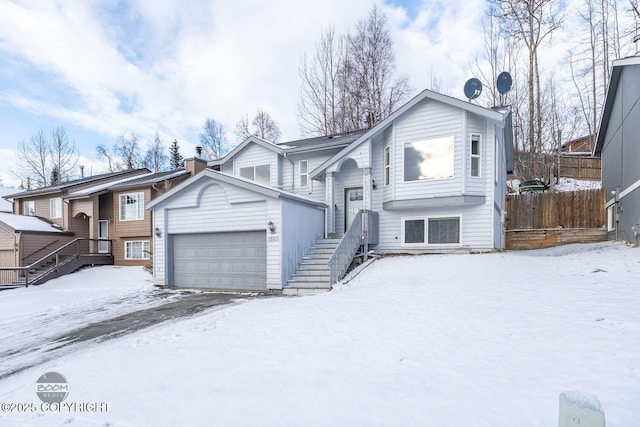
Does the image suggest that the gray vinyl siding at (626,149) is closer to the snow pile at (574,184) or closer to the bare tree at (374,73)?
the snow pile at (574,184)

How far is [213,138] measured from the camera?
38.3 metres

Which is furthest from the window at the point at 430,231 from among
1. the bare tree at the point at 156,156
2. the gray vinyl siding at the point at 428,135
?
the bare tree at the point at 156,156

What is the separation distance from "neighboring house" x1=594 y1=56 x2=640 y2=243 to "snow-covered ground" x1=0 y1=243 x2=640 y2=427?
4.57 m

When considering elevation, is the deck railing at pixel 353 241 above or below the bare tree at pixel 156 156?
below

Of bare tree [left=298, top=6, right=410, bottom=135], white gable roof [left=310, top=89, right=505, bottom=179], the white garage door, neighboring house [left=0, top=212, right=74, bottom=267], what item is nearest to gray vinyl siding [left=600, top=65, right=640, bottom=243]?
white gable roof [left=310, top=89, right=505, bottom=179]

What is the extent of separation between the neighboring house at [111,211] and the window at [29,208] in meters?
0.50

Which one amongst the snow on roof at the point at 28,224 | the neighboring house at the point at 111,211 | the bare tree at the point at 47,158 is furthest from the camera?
the bare tree at the point at 47,158

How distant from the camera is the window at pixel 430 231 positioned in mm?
11711

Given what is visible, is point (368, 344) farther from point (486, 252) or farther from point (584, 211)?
point (584, 211)

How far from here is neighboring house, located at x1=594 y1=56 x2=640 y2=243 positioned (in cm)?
981

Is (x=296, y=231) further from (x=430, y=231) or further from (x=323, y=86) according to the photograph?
(x=323, y=86)

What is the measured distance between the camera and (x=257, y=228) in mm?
10883

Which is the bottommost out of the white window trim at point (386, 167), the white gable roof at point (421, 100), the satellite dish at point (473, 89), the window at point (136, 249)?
the window at point (136, 249)

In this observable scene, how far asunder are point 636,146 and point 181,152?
1684 inches
